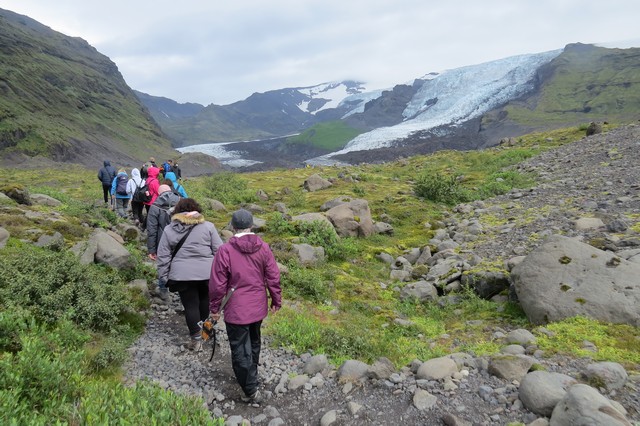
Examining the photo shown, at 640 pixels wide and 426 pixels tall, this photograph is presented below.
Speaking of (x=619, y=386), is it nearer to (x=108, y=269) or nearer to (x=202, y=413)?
(x=202, y=413)

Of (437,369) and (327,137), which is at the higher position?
(327,137)

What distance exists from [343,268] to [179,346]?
6187 millimetres

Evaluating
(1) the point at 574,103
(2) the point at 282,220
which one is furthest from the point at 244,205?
(1) the point at 574,103

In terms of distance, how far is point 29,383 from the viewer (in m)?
4.26

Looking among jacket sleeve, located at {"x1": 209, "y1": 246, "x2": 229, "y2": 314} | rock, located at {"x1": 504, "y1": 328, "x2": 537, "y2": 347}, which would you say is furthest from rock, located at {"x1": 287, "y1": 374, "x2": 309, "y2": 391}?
rock, located at {"x1": 504, "y1": 328, "x2": 537, "y2": 347}

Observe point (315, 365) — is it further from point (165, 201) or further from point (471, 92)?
point (471, 92)

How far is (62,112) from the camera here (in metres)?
114

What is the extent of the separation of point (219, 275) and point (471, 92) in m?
145

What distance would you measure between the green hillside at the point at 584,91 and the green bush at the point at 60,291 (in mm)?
122052

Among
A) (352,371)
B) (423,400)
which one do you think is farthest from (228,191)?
(423,400)

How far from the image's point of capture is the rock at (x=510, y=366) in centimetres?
550

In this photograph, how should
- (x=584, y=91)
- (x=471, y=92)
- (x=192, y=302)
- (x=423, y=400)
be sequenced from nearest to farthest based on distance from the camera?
(x=423, y=400) < (x=192, y=302) < (x=584, y=91) < (x=471, y=92)

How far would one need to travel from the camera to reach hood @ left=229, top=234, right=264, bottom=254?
226 inches

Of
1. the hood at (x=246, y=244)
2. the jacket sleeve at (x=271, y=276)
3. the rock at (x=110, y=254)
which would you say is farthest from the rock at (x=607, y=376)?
the rock at (x=110, y=254)
